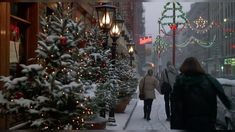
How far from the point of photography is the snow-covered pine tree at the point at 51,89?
7.91 meters

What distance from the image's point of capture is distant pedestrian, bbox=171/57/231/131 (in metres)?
6.91

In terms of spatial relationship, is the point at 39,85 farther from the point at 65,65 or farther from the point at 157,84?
the point at 157,84

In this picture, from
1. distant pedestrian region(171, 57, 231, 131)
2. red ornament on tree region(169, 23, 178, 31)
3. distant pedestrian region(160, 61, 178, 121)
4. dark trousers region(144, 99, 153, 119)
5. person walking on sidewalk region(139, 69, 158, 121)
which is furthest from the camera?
dark trousers region(144, 99, 153, 119)

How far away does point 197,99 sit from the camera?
6.89m

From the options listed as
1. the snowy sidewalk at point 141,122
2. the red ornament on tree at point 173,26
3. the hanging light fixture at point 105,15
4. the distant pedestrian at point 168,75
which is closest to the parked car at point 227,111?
the snowy sidewalk at point 141,122

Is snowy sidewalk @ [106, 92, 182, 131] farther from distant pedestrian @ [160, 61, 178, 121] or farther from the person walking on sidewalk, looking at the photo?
distant pedestrian @ [160, 61, 178, 121]

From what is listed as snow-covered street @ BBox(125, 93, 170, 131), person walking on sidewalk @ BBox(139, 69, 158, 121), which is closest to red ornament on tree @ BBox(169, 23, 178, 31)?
person walking on sidewalk @ BBox(139, 69, 158, 121)

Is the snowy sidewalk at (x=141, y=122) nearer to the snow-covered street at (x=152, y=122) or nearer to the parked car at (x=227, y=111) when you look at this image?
the snow-covered street at (x=152, y=122)

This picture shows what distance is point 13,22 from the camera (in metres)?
11.2

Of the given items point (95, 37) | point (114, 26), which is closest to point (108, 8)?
point (95, 37)

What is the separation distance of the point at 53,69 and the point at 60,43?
463 mm

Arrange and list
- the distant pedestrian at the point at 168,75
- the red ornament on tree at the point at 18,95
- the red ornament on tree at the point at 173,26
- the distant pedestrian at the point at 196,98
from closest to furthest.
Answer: the distant pedestrian at the point at 196,98 < the red ornament on tree at the point at 18,95 < the distant pedestrian at the point at 168,75 < the red ornament on tree at the point at 173,26

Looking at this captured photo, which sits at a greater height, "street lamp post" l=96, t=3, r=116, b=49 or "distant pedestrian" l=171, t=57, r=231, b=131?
"street lamp post" l=96, t=3, r=116, b=49

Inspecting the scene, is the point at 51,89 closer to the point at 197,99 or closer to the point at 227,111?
the point at 197,99
